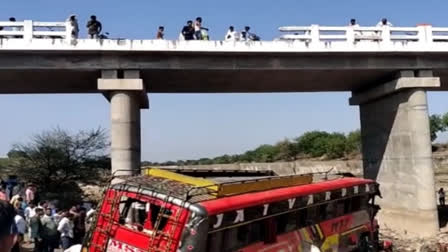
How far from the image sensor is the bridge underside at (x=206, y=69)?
1627 centimetres

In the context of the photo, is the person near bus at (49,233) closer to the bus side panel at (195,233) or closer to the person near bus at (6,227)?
the bus side panel at (195,233)

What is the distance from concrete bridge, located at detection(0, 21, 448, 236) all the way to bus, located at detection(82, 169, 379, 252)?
6974 millimetres

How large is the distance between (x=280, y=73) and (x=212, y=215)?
37.1 feet

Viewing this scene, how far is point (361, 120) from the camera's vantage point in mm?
22594

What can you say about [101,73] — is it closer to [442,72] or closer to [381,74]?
[381,74]

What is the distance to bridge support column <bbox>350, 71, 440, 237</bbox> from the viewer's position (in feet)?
59.3

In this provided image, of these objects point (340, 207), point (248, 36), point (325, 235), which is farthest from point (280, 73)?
point (325, 235)

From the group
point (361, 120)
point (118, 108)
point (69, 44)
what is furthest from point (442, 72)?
point (69, 44)

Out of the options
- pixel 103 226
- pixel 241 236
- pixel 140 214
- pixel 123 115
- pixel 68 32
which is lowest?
pixel 241 236

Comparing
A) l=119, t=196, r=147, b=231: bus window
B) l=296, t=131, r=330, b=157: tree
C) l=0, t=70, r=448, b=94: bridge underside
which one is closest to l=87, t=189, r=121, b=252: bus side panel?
l=119, t=196, r=147, b=231: bus window

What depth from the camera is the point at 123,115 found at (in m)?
16.2

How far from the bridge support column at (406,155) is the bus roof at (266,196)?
22.9 ft

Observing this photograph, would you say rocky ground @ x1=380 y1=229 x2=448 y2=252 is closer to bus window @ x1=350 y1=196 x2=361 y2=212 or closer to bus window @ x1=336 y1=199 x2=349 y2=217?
bus window @ x1=350 y1=196 x2=361 y2=212

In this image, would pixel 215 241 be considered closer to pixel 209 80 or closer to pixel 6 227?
pixel 6 227
